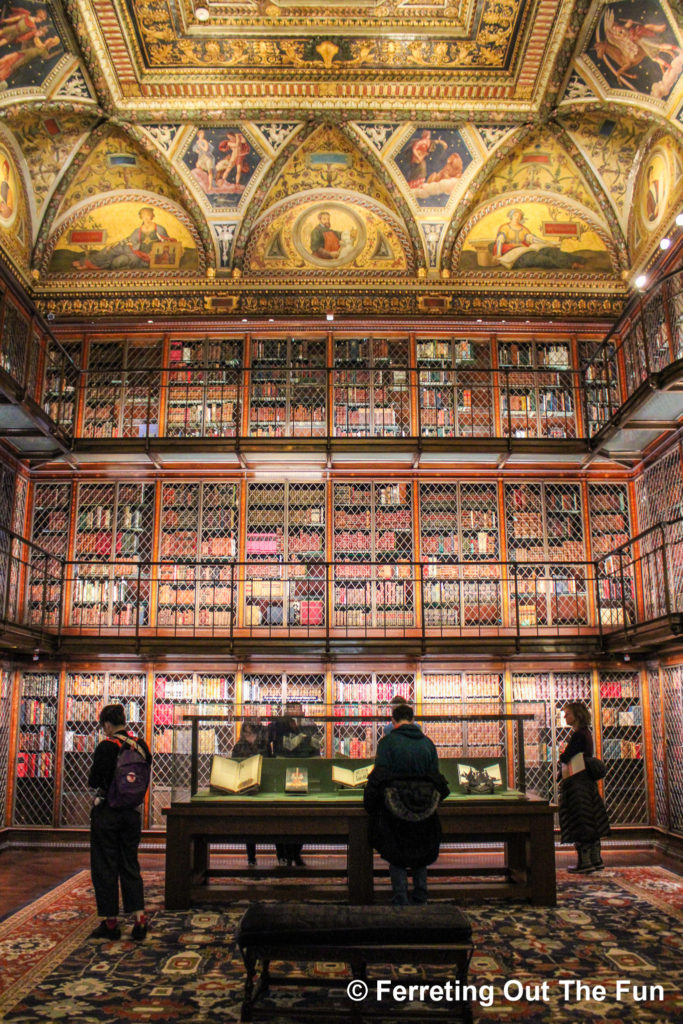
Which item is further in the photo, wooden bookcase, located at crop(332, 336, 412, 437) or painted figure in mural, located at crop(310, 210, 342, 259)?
painted figure in mural, located at crop(310, 210, 342, 259)

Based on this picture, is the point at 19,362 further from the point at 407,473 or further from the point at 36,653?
the point at 407,473

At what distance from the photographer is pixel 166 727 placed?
9.17 meters

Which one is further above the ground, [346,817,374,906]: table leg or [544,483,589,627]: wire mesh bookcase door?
[544,483,589,627]: wire mesh bookcase door

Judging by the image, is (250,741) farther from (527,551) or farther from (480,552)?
(527,551)

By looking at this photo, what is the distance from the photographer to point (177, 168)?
9914 mm

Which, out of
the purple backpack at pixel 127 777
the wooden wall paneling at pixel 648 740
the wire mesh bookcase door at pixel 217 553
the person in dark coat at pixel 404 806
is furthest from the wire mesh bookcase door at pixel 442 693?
the purple backpack at pixel 127 777

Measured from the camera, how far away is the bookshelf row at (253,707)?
29.6 feet

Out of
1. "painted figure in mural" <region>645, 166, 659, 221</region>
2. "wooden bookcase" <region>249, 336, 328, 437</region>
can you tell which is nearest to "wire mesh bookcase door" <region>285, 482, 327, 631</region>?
"wooden bookcase" <region>249, 336, 328, 437</region>

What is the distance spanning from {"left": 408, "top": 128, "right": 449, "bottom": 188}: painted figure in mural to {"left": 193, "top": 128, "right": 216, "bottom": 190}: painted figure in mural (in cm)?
230

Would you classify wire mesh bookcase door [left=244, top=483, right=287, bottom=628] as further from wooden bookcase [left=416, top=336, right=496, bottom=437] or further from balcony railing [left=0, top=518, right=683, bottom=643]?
wooden bookcase [left=416, top=336, right=496, bottom=437]

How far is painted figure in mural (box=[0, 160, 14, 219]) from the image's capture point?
9.12 metres

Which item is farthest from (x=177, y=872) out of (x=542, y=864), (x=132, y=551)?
(x=132, y=551)

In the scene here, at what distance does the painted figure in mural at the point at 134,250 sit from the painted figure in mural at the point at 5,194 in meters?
1.06

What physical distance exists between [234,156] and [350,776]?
24.0 feet
